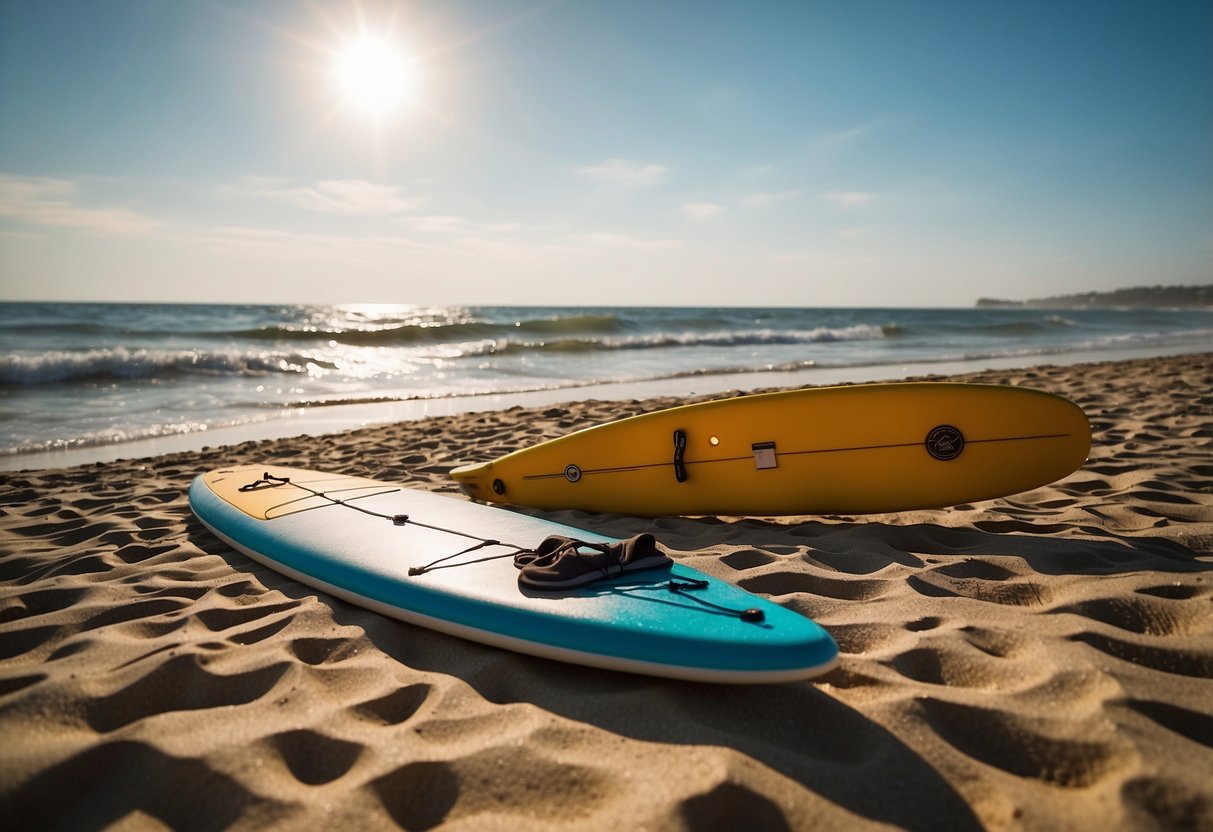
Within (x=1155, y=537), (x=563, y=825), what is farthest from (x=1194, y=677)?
(x=563, y=825)

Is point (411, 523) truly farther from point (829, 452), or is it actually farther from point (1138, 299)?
point (1138, 299)

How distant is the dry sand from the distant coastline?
2753 inches

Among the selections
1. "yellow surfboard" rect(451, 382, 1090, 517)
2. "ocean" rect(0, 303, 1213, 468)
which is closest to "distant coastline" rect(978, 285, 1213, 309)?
"ocean" rect(0, 303, 1213, 468)

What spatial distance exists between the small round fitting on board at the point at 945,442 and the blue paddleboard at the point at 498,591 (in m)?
1.40

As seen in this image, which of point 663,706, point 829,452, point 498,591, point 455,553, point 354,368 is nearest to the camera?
point 663,706

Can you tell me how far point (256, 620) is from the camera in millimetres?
2109

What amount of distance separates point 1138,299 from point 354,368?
8420 centimetres

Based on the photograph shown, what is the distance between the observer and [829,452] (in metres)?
2.93

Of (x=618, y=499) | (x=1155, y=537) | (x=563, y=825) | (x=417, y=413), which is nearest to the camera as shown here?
(x=563, y=825)

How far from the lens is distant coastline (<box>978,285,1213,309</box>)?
6069cm

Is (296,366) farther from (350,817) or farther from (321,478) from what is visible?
(350,817)

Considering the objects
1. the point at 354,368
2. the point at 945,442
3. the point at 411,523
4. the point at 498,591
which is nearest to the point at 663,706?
the point at 498,591

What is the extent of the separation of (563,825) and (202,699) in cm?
100

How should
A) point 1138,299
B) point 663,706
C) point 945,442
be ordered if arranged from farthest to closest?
point 1138,299
point 945,442
point 663,706
